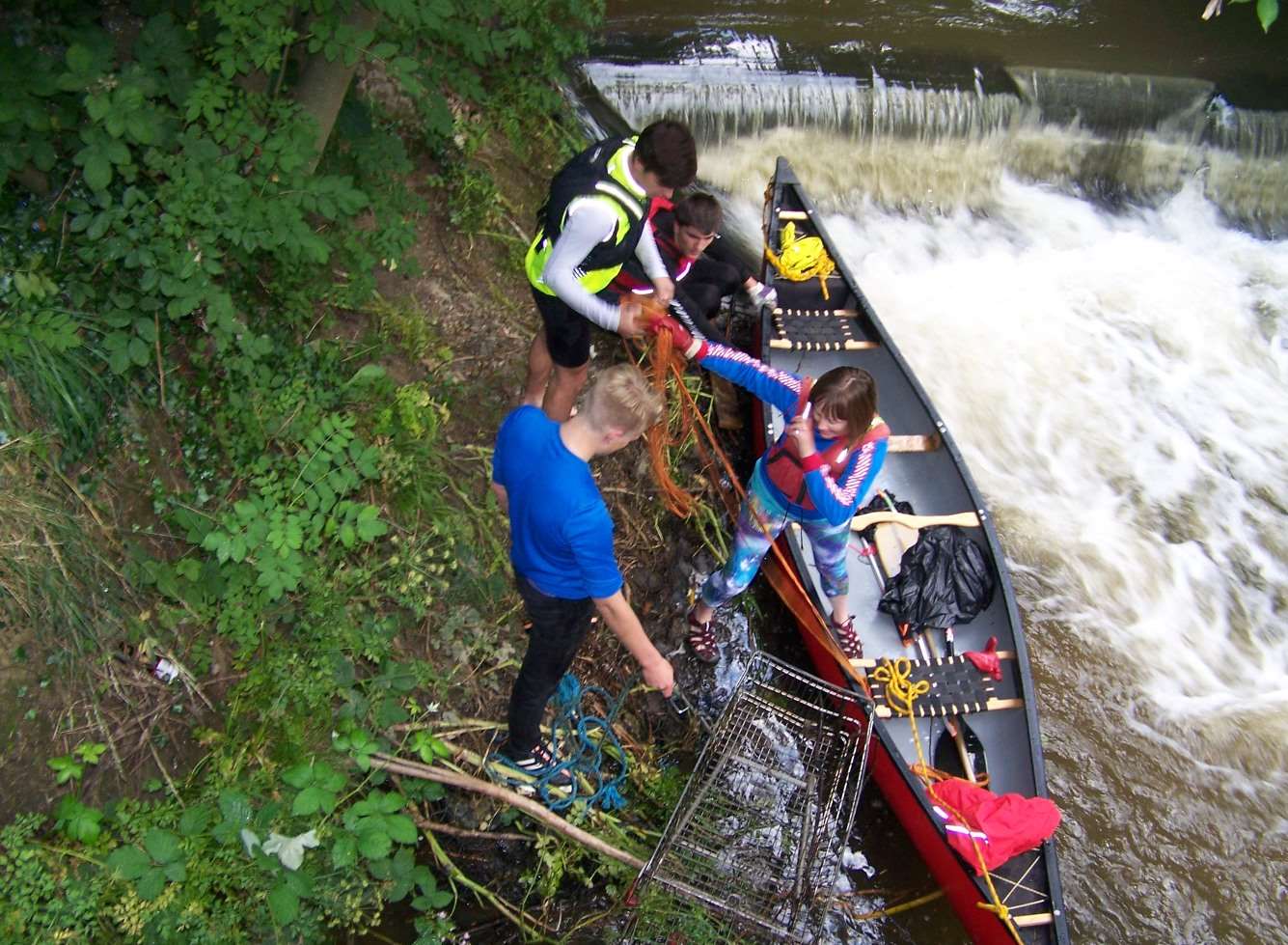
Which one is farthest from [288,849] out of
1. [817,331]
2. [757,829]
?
[817,331]

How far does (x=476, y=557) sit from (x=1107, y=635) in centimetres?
391

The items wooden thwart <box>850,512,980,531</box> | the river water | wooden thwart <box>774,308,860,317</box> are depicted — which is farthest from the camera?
wooden thwart <box>774,308,860,317</box>

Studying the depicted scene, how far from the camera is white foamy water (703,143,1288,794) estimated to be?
5875mm

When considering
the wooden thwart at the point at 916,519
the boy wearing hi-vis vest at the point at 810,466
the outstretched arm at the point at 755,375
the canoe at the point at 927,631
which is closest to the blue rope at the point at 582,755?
the boy wearing hi-vis vest at the point at 810,466

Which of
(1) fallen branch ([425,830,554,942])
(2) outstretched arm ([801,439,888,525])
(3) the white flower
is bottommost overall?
A: (1) fallen branch ([425,830,554,942])

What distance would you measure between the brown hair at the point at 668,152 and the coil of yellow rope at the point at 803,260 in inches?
109

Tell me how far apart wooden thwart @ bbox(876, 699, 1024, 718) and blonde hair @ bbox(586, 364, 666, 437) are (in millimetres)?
2503

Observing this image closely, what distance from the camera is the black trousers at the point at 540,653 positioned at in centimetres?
350

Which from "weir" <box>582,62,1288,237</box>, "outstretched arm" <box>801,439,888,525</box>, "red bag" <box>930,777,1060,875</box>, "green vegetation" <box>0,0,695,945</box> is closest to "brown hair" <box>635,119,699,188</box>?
"green vegetation" <box>0,0,695,945</box>

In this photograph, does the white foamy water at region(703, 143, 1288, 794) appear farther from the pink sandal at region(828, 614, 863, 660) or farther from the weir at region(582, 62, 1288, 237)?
the pink sandal at region(828, 614, 863, 660)

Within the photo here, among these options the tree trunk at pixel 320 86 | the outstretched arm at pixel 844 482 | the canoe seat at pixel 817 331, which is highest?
the tree trunk at pixel 320 86

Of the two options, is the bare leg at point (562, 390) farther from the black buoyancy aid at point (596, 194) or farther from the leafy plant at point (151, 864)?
the leafy plant at point (151, 864)

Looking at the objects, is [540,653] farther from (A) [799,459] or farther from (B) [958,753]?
(B) [958,753]

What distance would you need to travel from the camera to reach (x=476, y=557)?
4.81 meters
